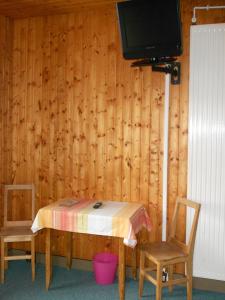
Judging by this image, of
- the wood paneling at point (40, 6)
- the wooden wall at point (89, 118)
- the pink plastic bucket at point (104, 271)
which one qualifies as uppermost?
the wood paneling at point (40, 6)

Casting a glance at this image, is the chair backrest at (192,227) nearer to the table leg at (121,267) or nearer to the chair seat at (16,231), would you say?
the table leg at (121,267)

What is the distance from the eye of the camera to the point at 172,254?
303 centimetres

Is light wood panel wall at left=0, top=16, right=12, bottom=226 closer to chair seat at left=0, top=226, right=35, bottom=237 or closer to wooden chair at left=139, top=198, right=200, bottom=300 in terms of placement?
chair seat at left=0, top=226, right=35, bottom=237

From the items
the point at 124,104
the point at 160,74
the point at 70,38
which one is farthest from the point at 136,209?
the point at 70,38

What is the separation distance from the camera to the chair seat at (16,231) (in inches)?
139

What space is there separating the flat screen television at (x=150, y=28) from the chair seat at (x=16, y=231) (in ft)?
6.33

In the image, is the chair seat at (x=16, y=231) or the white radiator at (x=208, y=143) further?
the chair seat at (x=16, y=231)

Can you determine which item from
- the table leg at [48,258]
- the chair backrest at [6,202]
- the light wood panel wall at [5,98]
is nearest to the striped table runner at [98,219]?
the table leg at [48,258]

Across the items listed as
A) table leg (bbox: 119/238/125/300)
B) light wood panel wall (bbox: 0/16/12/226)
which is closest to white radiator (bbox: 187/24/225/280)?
table leg (bbox: 119/238/125/300)

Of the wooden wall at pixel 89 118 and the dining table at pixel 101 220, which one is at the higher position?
the wooden wall at pixel 89 118

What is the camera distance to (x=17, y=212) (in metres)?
4.15

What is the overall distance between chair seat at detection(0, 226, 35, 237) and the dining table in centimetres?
31

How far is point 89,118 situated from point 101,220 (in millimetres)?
1187

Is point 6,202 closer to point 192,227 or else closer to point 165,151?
point 165,151
